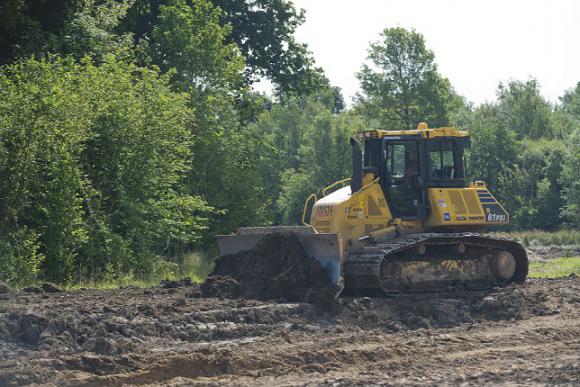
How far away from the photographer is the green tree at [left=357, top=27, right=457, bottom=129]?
173ft

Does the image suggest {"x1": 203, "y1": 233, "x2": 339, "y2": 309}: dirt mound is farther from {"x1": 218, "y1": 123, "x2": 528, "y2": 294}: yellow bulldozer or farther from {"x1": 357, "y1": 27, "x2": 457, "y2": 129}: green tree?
{"x1": 357, "y1": 27, "x2": 457, "y2": 129}: green tree

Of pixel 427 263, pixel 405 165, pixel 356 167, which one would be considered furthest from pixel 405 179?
pixel 427 263

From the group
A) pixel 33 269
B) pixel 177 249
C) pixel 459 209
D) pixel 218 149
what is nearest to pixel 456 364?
pixel 459 209

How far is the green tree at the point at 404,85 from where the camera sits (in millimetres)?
52750

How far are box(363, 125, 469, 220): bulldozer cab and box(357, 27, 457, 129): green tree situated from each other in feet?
113

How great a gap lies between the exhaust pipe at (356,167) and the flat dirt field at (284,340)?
2.28 m

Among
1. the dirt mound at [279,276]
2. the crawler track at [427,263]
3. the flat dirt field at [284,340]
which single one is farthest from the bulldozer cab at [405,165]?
the dirt mound at [279,276]

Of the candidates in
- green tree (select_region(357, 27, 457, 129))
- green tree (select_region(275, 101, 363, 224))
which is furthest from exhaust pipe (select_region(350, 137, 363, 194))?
green tree (select_region(275, 101, 363, 224))

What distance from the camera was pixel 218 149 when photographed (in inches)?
1319

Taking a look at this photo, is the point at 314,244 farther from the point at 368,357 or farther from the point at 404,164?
the point at 368,357

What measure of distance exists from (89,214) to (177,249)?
6848 mm

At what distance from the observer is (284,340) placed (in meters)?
13.3

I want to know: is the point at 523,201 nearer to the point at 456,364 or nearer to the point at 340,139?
the point at 340,139

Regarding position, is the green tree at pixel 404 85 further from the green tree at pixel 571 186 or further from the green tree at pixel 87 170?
the green tree at pixel 87 170
